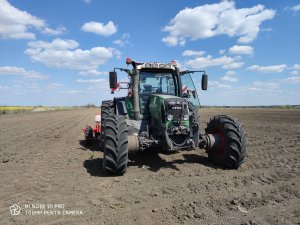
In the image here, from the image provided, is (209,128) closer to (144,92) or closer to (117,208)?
(144,92)

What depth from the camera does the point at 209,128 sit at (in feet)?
28.4

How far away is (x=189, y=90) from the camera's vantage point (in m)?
9.48

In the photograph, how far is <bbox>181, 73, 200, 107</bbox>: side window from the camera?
9.40 m

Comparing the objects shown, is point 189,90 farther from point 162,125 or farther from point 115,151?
point 115,151

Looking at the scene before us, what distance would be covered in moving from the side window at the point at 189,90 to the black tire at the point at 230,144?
1307 millimetres

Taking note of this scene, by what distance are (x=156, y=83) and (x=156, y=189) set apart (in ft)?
12.5

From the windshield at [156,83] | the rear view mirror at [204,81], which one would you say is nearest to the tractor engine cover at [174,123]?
the windshield at [156,83]

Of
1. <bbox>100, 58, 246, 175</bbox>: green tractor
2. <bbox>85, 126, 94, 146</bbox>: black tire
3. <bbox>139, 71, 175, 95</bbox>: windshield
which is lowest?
<bbox>85, 126, 94, 146</bbox>: black tire

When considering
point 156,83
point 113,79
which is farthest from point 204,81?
point 113,79

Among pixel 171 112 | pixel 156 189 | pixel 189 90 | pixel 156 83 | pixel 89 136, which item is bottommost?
pixel 156 189

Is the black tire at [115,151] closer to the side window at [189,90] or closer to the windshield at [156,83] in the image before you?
the windshield at [156,83]

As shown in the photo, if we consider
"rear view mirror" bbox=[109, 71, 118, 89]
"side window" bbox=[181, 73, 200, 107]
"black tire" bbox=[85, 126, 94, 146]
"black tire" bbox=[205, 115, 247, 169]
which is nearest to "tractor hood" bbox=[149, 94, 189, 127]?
"black tire" bbox=[205, 115, 247, 169]

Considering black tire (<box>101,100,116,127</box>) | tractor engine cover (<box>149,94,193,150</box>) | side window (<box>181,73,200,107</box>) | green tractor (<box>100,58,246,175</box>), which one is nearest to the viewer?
green tractor (<box>100,58,246,175</box>)

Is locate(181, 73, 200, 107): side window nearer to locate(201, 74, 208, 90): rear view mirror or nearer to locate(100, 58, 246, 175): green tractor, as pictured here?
locate(100, 58, 246, 175): green tractor
